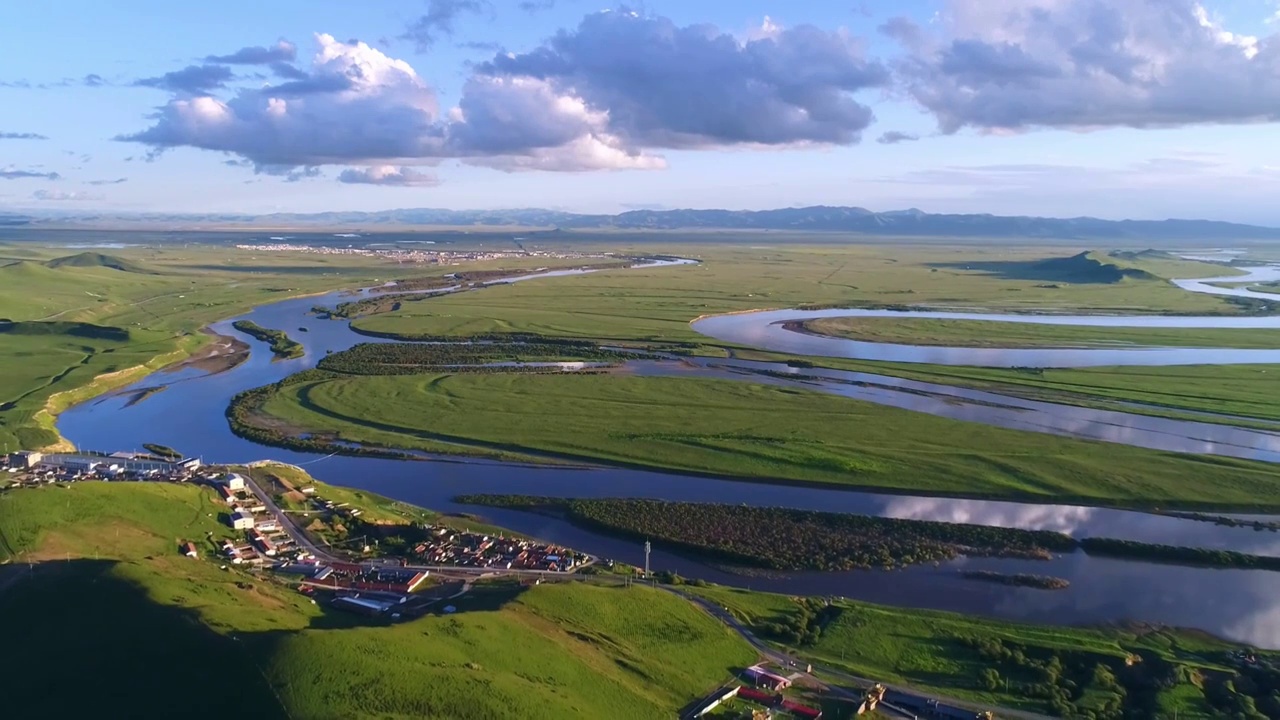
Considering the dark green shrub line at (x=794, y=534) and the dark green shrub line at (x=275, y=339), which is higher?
the dark green shrub line at (x=275, y=339)

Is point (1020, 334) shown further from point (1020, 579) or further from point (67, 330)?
point (67, 330)

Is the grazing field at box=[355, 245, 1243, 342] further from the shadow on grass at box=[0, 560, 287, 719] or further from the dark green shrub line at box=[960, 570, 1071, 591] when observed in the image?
the shadow on grass at box=[0, 560, 287, 719]

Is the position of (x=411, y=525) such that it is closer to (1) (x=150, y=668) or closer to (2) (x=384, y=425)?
(1) (x=150, y=668)

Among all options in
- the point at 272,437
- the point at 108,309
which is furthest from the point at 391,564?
the point at 108,309

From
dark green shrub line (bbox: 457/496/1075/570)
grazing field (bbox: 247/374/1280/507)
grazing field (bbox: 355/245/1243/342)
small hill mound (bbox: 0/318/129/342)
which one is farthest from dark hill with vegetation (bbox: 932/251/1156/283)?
small hill mound (bbox: 0/318/129/342)

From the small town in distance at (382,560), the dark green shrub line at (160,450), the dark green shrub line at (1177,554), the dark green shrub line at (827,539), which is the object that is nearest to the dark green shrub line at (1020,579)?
the dark green shrub line at (827,539)

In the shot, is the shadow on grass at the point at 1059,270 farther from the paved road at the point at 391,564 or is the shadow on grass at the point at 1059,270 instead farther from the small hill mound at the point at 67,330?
the paved road at the point at 391,564
